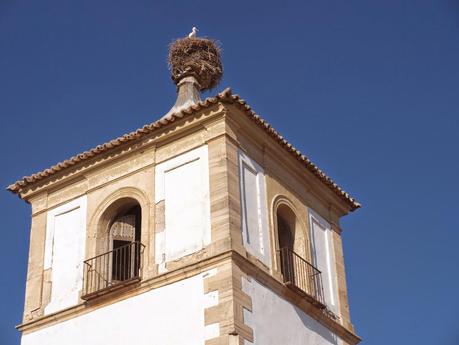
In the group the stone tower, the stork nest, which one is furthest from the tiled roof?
the stork nest

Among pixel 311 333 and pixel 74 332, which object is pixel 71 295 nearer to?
pixel 74 332

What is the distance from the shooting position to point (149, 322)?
15945 millimetres

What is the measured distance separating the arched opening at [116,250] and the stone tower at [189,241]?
2 cm

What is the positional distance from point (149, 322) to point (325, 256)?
3945 millimetres

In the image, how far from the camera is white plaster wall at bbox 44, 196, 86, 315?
1725 cm

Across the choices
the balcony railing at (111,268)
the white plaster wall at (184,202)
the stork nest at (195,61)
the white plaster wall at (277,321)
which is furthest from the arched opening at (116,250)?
the stork nest at (195,61)

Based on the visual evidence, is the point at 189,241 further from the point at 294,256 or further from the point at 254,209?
the point at 294,256

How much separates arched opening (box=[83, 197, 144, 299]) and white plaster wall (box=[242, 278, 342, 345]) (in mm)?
1879

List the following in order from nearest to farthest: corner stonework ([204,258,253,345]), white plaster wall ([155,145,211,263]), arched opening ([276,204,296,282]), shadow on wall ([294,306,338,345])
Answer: corner stonework ([204,258,253,345]) < white plaster wall ([155,145,211,263]) < shadow on wall ([294,306,338,345]) < arched opening ([276,204,296,282])

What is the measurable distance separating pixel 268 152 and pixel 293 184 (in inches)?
33.5

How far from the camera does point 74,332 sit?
16703 mm

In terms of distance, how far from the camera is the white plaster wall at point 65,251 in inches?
679

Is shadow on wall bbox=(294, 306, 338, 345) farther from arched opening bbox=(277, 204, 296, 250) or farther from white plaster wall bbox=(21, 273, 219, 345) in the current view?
white plaster wall bbox=(21, 273, 219, 345)

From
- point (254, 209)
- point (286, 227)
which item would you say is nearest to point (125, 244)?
point (254, 209)
